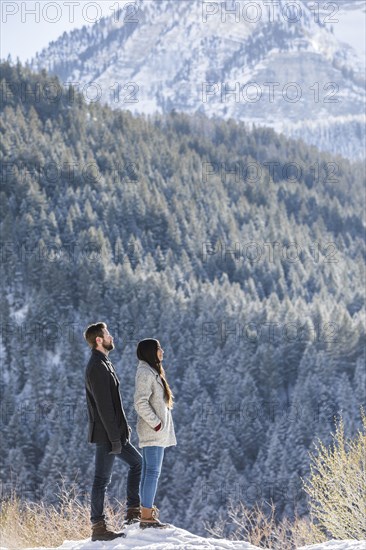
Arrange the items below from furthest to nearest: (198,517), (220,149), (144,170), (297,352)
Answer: (220,149)
(144,170)
(297,352)
(198,517)

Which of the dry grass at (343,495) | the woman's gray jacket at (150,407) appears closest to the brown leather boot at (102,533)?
the woman's gray jacket at (150,407)

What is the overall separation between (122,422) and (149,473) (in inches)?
25.4

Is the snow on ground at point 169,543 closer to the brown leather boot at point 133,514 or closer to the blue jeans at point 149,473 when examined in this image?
the blue jeans at point 149,473

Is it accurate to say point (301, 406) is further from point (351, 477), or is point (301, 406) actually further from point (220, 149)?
point (220, 149)

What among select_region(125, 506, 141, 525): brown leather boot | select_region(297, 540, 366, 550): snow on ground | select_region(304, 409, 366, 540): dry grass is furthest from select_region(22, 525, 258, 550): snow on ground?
select_region(304, 409, 366, 540): dry grass

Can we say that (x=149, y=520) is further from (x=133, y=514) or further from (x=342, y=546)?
(x=342, y=546)

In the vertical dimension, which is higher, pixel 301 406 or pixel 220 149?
pixel 220 149

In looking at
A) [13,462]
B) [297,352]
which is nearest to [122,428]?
[13,462]

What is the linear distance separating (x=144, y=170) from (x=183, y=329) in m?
57.8

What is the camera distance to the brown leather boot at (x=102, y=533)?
31.7 ft

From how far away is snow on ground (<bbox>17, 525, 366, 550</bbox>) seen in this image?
30.1 ft

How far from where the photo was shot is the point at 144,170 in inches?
5689

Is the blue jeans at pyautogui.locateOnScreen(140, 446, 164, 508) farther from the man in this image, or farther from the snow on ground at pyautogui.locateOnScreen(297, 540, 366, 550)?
the snow on ground at pyautogui.locateOnScreen(297, 540, 366, 550)

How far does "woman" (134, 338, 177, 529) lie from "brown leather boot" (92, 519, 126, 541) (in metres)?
0.39
